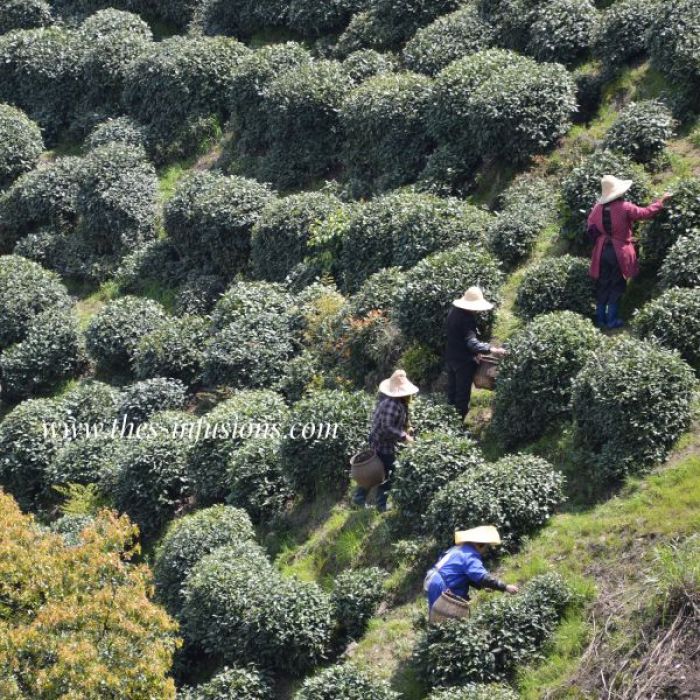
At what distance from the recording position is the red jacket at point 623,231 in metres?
19.3

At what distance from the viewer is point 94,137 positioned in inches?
1229

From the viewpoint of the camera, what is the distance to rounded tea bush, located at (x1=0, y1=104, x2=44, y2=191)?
103ft

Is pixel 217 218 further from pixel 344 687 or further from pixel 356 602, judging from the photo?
pixel 344 687

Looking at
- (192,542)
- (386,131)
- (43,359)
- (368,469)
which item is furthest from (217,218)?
(368,469)

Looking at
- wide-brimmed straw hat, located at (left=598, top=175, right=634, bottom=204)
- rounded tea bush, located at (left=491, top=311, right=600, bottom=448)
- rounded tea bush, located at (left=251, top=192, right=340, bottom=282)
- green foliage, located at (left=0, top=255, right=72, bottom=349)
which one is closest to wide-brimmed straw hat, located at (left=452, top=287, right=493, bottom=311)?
rounded tea bush, located at (left=491, top=311, right=600, bottom=448)

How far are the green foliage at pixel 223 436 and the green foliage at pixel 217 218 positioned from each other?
5.25m

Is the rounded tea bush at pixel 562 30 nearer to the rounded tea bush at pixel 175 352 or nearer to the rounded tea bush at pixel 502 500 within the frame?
the rounded tea bush at pixel 175 352

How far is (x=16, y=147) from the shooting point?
3169 centimetres

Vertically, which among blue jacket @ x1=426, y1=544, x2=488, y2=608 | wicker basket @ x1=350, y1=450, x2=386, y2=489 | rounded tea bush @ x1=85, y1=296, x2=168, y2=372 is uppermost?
blue jacket @ x1=426, y1=544, x2=488, y2=608

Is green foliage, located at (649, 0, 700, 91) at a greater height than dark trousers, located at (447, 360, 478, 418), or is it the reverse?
green foliage, located at (649, 0, 700, 91)

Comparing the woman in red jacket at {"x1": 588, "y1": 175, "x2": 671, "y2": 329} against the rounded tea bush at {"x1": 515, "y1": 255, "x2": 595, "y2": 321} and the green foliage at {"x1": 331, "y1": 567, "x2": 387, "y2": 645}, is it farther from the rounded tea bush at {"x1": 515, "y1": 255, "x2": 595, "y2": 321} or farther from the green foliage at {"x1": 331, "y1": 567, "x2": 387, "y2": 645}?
the green foliage at {"x1": 331, "y1": 567, "x2": 387, "y2": 645}

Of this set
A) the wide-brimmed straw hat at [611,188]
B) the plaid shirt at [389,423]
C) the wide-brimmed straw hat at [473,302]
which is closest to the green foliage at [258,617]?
the plaid shirt at [389,423]

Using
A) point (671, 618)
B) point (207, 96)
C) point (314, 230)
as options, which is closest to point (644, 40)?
point (314, 230)

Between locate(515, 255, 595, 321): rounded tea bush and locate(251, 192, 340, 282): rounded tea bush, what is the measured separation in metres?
5.74
